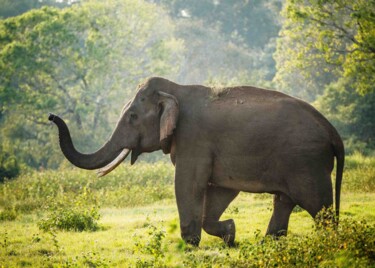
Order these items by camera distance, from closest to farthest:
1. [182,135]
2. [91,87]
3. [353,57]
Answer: [182,135]
[353,57]
[91,87]

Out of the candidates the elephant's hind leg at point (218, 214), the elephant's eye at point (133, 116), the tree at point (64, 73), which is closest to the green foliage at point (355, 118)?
the tree at point (64, 73)

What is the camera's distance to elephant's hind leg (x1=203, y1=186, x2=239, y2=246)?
32.6ft

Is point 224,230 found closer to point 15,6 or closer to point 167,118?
point 167,118

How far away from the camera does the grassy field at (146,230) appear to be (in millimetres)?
7651

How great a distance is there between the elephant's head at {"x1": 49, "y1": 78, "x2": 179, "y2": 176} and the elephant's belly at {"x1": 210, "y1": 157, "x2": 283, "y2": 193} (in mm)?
989

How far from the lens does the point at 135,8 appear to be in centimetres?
4716

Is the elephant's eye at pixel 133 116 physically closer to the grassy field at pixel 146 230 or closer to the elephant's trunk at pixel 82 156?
the elephant's trunk at pixel 82 156

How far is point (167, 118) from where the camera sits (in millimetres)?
9852

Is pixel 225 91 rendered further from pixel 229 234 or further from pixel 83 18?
pixel 83 18

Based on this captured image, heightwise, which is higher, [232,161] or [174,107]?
[174,107]

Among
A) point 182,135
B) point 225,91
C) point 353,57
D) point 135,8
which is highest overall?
point 135,8

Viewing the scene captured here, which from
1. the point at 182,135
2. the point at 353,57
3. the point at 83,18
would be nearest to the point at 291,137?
the point at 182,135

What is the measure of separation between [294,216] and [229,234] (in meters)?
3.15

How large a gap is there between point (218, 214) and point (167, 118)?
1600 mm
